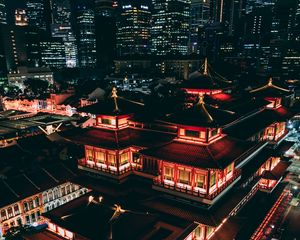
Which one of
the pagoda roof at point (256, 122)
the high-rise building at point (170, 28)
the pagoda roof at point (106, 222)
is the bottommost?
the pagoda roof at point (106, 222)

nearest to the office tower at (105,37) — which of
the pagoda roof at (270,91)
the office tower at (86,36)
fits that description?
the office tower at (86,36)

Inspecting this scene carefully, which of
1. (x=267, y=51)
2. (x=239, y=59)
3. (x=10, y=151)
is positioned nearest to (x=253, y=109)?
(x=10, y=151)

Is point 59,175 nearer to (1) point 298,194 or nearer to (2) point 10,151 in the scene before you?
(2) point 10,151

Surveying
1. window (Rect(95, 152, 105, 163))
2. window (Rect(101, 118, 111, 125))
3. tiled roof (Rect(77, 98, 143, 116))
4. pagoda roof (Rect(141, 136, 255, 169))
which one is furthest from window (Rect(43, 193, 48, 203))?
→ pagoda roof (Rect(141, 136, 255, 169))

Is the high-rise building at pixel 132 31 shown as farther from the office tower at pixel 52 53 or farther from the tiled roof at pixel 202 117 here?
the tiled roof at pixel 202 117

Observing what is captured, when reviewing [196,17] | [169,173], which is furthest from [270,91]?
[196,17]

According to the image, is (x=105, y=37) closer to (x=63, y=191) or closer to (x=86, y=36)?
(x=86, y=36)
